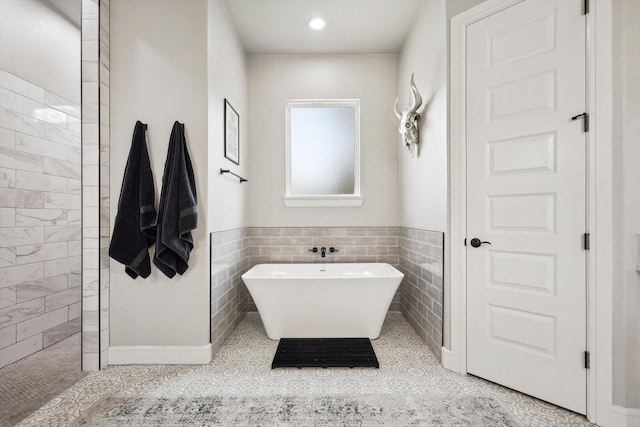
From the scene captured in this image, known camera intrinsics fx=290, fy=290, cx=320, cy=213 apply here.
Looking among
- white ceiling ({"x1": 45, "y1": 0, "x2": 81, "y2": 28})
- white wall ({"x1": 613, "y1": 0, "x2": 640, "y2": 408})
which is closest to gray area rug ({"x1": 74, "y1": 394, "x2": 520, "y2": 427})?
white wall ({"x1": 613, "y1": 0, "x2": 640, "y2": 408})

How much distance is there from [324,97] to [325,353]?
2496 millimetres

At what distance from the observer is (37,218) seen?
1.87 metres

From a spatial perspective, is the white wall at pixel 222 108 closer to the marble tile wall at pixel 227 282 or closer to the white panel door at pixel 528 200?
the marble tile wall at pixel 227 282

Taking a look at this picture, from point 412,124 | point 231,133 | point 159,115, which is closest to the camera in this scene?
point 159,115

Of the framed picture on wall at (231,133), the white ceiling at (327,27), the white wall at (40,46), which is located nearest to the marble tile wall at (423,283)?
the framed picture on wall at (231,133)

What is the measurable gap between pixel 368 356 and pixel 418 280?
0.80 m

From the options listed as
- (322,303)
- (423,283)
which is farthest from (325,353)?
(423,283)

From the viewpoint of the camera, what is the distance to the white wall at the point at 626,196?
1.41 m

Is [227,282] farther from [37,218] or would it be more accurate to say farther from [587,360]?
[587,360]

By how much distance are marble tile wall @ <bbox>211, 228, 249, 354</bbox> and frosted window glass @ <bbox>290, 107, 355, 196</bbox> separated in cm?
89

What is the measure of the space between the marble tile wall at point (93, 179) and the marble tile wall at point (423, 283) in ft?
7.69

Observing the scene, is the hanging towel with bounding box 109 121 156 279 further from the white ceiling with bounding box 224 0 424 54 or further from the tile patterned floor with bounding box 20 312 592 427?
the white ceiling with bounding box 224 0 424 54

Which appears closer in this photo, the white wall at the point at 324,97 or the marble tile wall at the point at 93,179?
the marble tile wall at the point at 93,179

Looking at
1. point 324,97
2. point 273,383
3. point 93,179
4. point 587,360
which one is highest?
point 324,97
